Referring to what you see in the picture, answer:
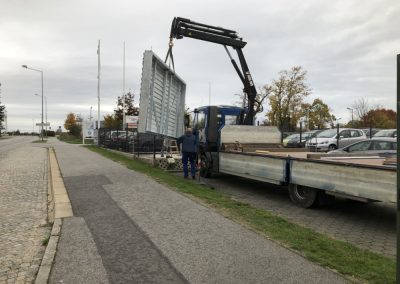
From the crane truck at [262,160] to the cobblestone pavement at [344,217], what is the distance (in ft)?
1.53

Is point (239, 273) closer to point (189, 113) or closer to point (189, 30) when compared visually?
point (189, 113)

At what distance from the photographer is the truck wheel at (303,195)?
9.08 meters

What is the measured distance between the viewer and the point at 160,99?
14.2 meters

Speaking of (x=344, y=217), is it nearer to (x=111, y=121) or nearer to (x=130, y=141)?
(x=130, y=141)

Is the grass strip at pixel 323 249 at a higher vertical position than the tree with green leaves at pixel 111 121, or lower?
lower

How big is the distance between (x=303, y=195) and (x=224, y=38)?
30.5 feet

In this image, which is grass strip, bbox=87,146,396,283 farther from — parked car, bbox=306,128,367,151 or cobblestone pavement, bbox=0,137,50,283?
parked car, bbox=306,128,367,151

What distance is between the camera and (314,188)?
8938 millimetres

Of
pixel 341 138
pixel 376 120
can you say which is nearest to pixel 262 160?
pixel 341 138

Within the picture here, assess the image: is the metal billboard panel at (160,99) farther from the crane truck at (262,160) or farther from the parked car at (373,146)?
the parked car at (373,146)

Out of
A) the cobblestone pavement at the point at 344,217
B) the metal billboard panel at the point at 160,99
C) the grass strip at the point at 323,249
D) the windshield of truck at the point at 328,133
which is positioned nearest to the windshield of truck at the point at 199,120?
the metal billboard panel at the point at 160,99

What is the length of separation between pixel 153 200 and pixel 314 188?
3.38 metres

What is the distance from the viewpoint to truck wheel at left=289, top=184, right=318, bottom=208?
9078 millimetres

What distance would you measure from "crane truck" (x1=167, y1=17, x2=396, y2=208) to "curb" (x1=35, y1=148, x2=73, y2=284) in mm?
4664
